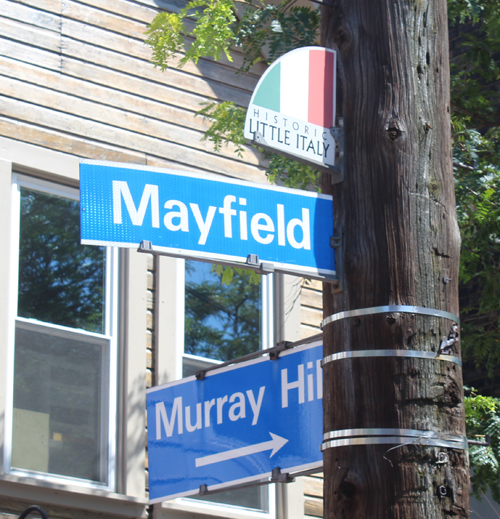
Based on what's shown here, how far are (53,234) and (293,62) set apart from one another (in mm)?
3289

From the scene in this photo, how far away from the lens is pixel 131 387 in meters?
6.27

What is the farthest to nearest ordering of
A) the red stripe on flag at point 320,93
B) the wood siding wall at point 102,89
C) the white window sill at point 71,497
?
the wood siding wall at point 102,89 < the white window sill at point 71,497 < the red stripe on flag at point 320,93

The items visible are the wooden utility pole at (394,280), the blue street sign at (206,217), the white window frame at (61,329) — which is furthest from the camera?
the white window frame at (61,329)

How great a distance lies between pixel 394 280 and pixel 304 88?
93cm

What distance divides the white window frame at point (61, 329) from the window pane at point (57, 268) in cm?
5

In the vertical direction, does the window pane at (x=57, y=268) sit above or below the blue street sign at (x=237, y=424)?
above

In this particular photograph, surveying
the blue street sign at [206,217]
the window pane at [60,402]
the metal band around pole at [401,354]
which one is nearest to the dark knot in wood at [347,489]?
the metal band around pole at [401,354]

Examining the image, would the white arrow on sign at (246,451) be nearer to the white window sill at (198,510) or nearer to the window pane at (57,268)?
the white window sill at (198,510)

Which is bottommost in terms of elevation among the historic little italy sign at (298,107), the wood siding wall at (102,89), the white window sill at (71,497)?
the white window sill at (71,497)

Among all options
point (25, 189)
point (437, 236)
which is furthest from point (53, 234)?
point (437, 236)

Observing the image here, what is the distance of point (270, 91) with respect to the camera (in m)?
3.48

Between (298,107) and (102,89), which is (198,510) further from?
(298,107)

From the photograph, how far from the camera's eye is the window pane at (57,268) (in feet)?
20.2

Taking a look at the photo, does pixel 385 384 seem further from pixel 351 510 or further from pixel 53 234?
pixel 53 234
